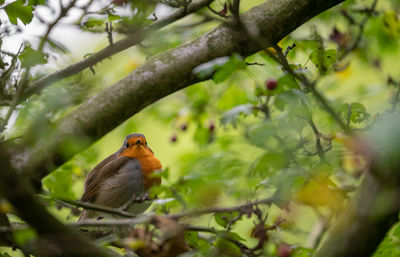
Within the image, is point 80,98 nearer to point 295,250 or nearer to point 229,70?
point 229,70

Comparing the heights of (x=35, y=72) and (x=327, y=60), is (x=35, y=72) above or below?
above

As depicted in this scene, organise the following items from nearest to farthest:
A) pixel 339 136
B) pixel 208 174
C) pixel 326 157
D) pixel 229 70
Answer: pixel 229 70 → pixel 339 136 → pixel 326 157 → pixel 208 174

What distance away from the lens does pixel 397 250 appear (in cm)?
194

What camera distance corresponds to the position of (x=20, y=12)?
2.19m

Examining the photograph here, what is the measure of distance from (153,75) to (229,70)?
56cm

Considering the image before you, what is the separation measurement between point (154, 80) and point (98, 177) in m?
1.14

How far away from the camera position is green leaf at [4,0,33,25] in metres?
2.17

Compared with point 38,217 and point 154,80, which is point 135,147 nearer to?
point 154,80

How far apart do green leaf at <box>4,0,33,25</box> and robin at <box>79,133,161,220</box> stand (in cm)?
119

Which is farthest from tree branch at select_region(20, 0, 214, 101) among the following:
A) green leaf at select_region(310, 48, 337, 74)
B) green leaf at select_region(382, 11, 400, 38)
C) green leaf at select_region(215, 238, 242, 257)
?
green leaf at select_region(382, 11, 400, 38)

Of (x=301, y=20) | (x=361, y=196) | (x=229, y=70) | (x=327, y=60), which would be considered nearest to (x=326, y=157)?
(x=327, y=60)

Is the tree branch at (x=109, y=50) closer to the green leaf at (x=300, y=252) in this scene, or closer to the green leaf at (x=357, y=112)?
the green leaf at (x=357, y=112)

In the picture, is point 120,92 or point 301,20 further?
point 301,20

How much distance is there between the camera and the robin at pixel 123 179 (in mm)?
3031
